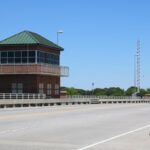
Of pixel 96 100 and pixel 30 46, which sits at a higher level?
pixel 30 46

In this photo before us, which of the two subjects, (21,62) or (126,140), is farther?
(21,62)

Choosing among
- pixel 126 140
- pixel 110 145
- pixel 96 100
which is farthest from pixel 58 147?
pixel 96 100

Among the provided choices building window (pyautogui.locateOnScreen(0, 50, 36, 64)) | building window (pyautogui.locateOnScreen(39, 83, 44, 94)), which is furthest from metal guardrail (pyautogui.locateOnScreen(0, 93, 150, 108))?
building window (pyautogui.locateOnScreen(0, 50, 36, 64))

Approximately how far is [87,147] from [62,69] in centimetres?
4965

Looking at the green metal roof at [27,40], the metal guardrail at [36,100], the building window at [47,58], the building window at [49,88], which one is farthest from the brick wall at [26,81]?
the green metal roof at [27,40]

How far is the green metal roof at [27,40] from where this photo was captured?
56.1 m

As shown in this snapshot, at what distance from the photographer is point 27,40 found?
56594mm

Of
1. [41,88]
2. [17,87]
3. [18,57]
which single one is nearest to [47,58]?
[18,57]

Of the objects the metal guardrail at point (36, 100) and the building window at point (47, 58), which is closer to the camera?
the metal guardrail at point (36, 100)

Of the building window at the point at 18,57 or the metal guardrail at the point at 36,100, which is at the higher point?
the building window at the point at 18,57

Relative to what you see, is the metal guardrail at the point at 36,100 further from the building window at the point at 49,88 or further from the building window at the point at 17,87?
the building window at the point at 49,88

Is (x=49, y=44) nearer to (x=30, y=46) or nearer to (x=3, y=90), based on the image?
(x=30, y=46)

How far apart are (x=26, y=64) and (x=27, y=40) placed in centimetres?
351

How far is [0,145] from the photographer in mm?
11523
